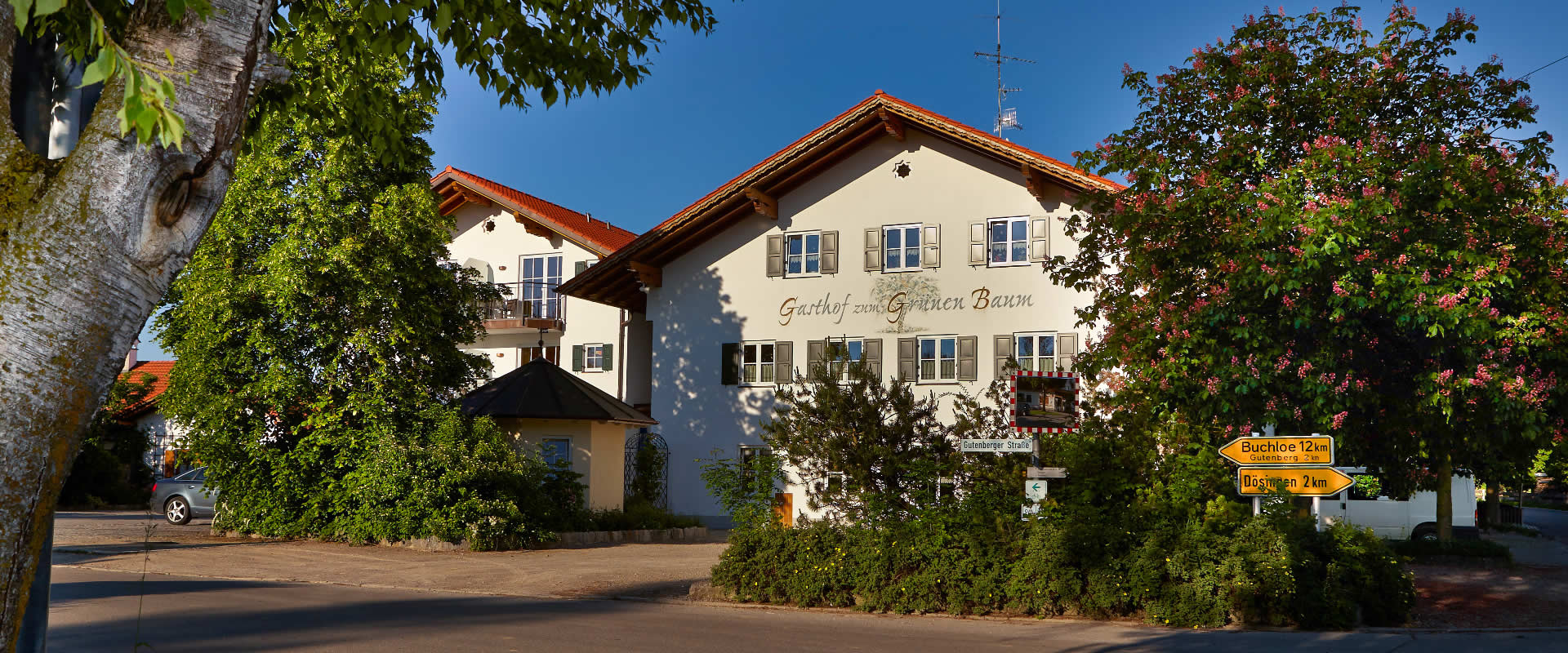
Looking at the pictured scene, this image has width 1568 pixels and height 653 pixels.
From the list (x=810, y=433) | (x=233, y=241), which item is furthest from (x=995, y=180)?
(x=233, y=241)

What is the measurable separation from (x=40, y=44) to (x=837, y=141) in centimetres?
2438

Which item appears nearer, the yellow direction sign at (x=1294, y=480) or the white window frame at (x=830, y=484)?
the yellow direction sign at (x=1294, y=480)

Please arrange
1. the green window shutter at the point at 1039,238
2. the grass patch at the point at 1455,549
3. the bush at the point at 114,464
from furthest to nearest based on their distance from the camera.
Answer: the bush at the point at 114,464
the green window shutter at the point at 1039,238
the grass patch at the point at 1455,549

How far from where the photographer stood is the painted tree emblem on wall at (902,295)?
90.5 ft

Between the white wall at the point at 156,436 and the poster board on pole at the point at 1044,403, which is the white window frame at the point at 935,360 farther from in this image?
the white wall at the point at 156,436

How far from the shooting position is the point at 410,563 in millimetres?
18062

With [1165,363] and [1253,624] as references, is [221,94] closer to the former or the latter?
[1253,624]

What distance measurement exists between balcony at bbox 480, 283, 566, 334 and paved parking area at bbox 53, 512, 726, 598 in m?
12.4

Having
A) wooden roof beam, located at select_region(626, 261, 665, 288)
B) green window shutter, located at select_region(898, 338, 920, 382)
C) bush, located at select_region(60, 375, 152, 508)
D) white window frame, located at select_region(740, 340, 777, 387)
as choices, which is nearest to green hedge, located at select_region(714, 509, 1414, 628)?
green window shutter, located at select_region(898, 338, 920, 382)

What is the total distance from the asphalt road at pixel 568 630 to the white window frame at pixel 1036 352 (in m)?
14.2

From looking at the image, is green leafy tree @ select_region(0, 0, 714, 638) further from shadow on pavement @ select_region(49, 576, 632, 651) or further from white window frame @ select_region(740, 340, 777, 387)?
white window frame @ select_region(740, 340, 777, 387)

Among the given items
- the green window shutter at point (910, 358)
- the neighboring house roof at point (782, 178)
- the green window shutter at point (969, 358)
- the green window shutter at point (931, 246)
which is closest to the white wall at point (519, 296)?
the neighboring house roof at point (782, 178)

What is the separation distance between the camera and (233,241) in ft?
70.2

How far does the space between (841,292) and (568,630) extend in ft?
59.1
